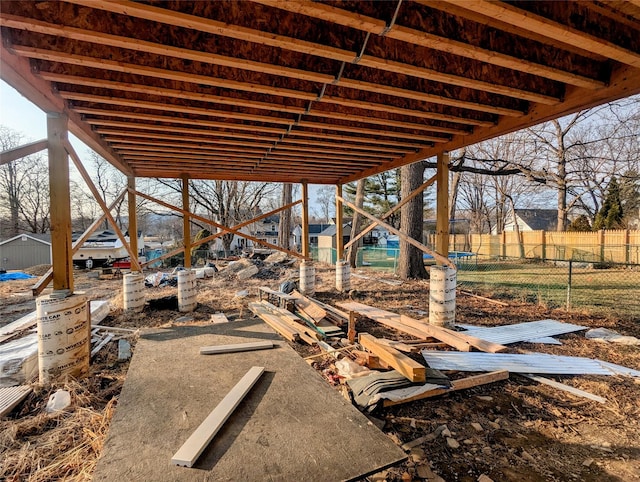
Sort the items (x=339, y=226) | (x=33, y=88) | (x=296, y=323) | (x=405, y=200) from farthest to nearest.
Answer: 1. (x=339, y=226)
2. (x=405, y=200)
3. (x=296, y=323)
4. (x=33, y=88)

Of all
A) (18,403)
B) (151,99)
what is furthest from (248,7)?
(18,403)

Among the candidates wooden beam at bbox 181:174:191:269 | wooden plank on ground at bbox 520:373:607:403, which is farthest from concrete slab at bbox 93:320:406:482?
wooden beam at bbox 181:174:191:269

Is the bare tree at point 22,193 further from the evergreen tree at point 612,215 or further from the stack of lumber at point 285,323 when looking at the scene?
the evergreen tree at point 612,215

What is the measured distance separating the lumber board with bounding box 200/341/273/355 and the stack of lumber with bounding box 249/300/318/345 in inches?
55.0

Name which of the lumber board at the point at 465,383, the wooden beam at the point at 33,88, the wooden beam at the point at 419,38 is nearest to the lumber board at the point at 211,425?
the lumber board at the point at 465,383

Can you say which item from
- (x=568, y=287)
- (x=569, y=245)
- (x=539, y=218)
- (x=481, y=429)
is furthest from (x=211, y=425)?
(x=539, y=218)

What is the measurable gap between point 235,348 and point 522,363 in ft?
11.4

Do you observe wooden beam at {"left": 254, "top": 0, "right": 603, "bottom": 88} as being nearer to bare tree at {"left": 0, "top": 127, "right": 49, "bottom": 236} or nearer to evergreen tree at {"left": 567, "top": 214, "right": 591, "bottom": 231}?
evergreen tree at {"left": 567, "top": 214, "right": 591, "bottom": 231}

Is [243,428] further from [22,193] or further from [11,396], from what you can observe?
[22,193]

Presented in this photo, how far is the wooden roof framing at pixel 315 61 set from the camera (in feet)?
7.56

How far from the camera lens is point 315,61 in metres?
3.09

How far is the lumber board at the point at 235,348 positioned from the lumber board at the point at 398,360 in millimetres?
1240

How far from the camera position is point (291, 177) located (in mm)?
8594

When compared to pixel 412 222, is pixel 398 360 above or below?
below
